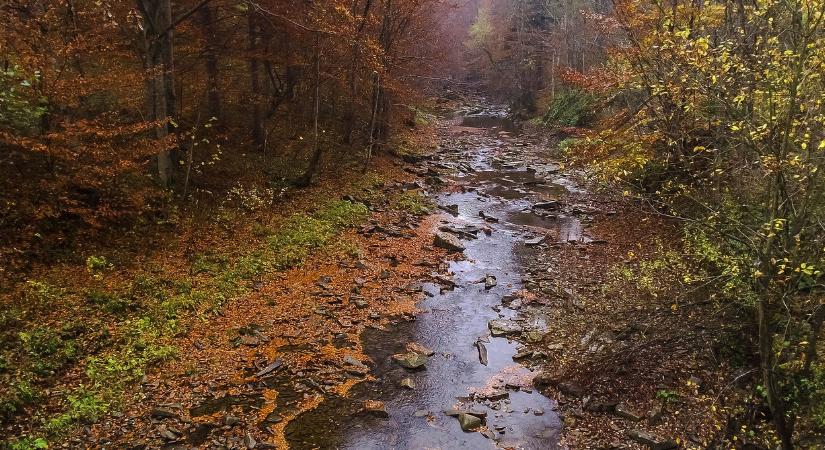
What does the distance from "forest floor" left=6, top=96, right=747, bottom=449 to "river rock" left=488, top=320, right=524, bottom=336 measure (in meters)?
0.05

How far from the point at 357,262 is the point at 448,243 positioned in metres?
4.06

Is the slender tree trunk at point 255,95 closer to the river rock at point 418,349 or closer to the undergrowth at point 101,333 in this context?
the undergrowth at point 101,333

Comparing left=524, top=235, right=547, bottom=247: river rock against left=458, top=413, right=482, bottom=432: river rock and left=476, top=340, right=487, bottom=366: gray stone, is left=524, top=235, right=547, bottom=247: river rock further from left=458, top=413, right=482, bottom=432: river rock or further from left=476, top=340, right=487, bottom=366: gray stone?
left=458, top=413, right=482, bottom=432: river rock

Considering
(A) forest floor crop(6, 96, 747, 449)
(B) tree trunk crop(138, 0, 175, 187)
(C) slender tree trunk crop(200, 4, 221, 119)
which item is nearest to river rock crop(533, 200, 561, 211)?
(A) forest floor crop(6, 96, 747, 449)

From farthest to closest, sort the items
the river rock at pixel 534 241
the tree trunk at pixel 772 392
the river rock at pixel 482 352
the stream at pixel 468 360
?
the river rock at pixel 534 241, the river rock at pixel 482 352, the stream at pixel 468 360, the tree trunk at pixel 772 392

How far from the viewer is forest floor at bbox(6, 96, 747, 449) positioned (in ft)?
30.7

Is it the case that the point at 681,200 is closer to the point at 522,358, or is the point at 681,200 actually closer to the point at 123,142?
the point at 522,358

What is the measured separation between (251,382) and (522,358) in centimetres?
641

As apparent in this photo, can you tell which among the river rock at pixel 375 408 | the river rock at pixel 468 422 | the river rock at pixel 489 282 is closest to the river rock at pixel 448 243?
the river rock at pixel 489 282

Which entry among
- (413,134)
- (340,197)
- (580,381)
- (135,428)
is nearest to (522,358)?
(580,381)

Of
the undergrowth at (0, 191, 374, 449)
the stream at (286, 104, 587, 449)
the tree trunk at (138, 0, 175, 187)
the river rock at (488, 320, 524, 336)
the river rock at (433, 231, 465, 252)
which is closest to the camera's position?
the undergrowth at (0, 191, 374, 449)

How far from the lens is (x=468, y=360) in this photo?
40.7 feet

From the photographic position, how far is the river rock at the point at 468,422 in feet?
32.2

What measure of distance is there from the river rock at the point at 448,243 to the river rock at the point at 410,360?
747cm
